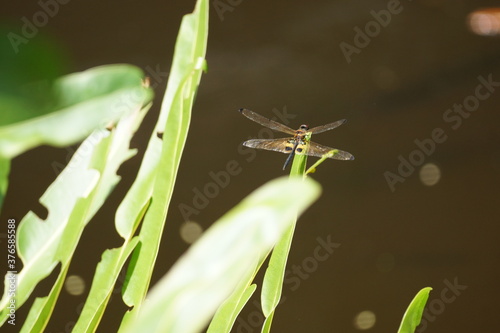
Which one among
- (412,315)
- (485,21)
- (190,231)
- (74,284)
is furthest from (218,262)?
(485,21)

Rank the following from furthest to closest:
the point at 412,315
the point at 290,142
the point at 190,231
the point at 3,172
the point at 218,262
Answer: the point at 190,231
the point at 290,142
the point at 412,315
the point at 3,172
the point at 218,262

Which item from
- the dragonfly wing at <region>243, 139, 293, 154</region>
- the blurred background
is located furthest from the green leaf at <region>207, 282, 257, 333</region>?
the blurred background

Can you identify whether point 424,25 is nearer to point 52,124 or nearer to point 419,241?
point 419,241

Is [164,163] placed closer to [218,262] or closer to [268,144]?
[218,262]

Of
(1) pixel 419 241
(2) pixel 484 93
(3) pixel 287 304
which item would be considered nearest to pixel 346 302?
(3) pixel 287 304

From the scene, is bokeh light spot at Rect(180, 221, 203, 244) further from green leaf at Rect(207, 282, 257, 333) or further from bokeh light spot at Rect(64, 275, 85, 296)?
green leaf at Rect(207, 282, 257, 333)

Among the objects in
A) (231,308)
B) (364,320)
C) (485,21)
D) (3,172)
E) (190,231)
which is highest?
(485,21)
